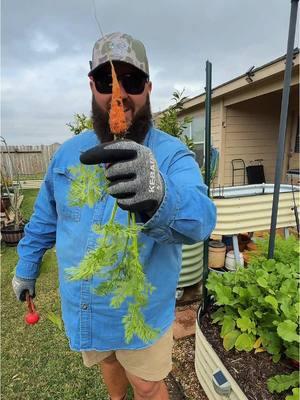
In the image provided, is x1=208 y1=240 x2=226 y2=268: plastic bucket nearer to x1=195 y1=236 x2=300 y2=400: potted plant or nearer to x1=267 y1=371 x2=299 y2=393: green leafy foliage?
x1=195 y1=236 x2=300 y2=400: potted plant

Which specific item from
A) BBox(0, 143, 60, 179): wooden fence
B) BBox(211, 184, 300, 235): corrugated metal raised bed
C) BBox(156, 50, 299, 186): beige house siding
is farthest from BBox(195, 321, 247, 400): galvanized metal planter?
BBox(0, 143, 60, 179): wooden fence

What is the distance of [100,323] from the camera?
1.54 m

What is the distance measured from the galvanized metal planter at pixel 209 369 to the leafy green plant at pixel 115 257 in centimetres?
100

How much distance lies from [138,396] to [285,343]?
3.00 ft

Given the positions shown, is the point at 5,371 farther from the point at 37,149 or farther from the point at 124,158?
the point at 37,149

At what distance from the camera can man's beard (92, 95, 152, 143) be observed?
1.44 m

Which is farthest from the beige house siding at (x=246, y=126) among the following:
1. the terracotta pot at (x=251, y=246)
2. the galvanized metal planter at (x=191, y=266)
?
the galvanized metal planter at (x=191, y=266)

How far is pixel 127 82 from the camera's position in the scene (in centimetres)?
136

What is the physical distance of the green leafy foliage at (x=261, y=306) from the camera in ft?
5.75

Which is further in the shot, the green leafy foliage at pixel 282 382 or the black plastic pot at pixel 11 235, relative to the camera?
the black plastic pot at pixel 11 235

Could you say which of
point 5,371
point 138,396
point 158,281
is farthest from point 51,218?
point 5,371

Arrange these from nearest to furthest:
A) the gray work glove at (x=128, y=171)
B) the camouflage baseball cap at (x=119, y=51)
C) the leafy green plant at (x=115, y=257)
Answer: the gray work glove at (x=128, y=171) < the leafy green plant at (x=115, y=257) < the camouflage baseball cap at (x=119, y=51)

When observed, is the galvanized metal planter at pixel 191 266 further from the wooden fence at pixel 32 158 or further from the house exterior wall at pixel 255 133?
the wooden fence at pixel 32 158

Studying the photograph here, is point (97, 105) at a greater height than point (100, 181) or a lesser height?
greater
